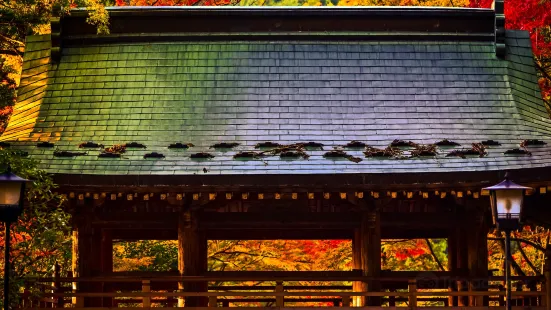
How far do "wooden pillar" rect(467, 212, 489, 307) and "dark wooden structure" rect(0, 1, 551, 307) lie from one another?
2cm

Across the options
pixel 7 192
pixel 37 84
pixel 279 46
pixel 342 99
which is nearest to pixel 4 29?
pixel 37 84

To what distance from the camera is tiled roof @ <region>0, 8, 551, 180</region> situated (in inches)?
470

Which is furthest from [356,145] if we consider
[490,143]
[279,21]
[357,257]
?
[279,21]

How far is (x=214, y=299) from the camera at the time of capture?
11781 mm

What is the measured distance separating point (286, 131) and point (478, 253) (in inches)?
126

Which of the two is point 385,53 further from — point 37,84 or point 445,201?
point 37,84

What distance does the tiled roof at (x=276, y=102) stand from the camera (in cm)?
1193

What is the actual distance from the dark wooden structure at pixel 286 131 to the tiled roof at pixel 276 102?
0.03m

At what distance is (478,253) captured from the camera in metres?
12.6

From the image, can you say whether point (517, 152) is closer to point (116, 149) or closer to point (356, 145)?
point (356, 145)

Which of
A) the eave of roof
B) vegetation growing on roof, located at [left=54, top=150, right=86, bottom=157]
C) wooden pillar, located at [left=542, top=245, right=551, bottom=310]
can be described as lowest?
wooden pillar, located at [left=542, top=245, right=551, bottom=310]

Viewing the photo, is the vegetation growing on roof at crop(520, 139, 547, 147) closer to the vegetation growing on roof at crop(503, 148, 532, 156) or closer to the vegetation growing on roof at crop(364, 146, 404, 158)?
the vegetation growing on roof at crop(503, 148, 532, 156)

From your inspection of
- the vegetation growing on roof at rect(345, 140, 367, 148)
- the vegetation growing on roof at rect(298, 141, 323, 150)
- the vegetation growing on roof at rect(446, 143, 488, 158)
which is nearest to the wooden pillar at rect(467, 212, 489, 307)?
the vegetation growing on roof at rect(446, 143, 488, 158)

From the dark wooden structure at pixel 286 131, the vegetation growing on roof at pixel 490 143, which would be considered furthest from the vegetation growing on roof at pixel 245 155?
the vegetation growing on roof at pixel 490 143
